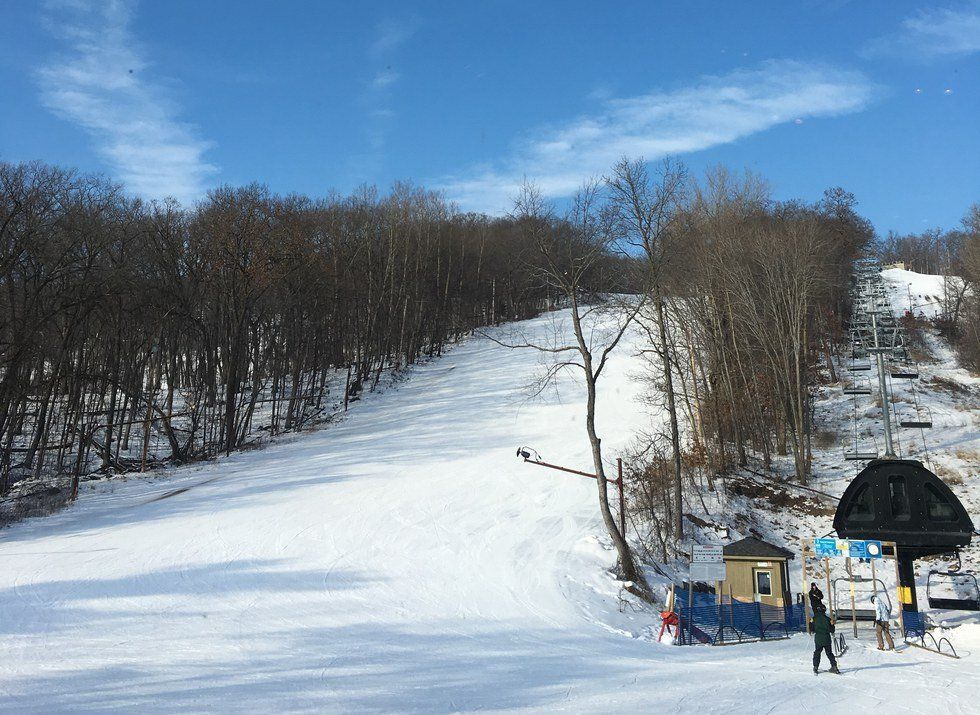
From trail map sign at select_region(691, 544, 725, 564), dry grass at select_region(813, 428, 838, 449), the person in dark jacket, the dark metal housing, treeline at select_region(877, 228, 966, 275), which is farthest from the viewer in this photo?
treeline at select_region(877, 228, 966, 275)

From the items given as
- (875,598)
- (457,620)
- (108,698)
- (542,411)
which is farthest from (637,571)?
(542,411)

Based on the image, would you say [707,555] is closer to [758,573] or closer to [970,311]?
[758,573]

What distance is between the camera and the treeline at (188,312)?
90.7 feet

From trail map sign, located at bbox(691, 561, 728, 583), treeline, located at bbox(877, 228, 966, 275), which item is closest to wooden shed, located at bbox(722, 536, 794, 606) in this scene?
trail map sign, located at bbox(691, 561, 728, 583)

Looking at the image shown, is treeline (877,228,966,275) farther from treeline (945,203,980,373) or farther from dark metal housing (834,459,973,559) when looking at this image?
dark metal housing (834,459,973,559)

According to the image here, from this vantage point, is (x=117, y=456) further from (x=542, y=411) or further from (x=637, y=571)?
(x=637, y=571)

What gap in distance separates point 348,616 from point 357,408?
29641 millimetres

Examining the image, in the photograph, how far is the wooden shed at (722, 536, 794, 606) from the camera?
803 inches

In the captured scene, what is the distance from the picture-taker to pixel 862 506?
67.4ft

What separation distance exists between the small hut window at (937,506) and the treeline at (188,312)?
1293cm

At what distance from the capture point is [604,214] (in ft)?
78.3

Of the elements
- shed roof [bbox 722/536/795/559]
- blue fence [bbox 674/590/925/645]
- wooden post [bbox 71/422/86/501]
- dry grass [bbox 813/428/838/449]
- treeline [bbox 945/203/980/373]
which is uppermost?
treeline [bbox 945/203/980/373]

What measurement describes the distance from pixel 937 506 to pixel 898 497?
957mm

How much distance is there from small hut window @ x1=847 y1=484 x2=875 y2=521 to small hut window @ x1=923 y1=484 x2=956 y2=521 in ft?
4.55
